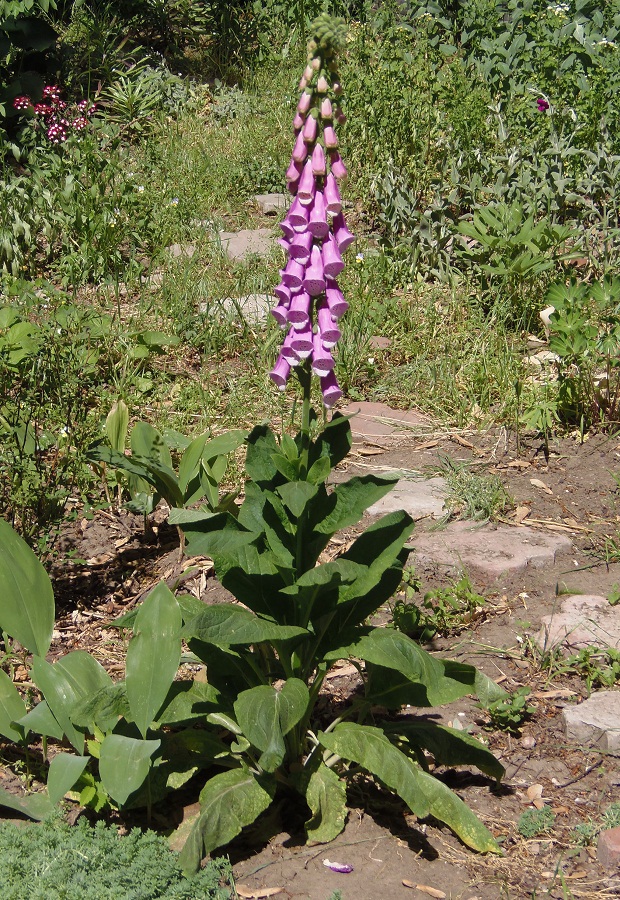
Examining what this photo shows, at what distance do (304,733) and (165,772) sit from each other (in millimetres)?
397

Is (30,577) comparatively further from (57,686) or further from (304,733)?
(304,733)

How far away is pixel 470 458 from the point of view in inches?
177

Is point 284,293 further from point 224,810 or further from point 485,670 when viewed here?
point 485,670

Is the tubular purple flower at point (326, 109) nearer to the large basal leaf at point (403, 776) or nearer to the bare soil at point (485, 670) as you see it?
the large basal leaf at point (403, 776)

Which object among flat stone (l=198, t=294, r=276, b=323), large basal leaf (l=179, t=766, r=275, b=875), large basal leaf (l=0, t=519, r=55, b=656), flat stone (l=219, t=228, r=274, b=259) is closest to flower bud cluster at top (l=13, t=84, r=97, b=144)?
flat stone (l=219, t=228, r=274, b=259)

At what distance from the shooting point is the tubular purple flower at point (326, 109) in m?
2.27

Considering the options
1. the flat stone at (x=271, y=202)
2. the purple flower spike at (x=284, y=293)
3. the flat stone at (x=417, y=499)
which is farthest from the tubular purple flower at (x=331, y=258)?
the flat stone at (x=271, y=202)

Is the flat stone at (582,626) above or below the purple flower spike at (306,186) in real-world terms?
below

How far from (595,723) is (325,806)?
89 cm

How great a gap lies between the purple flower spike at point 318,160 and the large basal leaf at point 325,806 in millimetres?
1582

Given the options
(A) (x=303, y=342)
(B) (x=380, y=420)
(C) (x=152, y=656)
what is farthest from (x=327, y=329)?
(B) (x=380, y=420)

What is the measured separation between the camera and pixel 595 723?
292cm

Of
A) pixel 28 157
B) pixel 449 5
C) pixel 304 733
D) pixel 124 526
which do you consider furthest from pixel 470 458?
pixel 449 5

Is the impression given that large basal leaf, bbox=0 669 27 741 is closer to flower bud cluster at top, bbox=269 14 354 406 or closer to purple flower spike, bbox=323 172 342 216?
flower bud cluster at top, bbox=269 14 354 406
